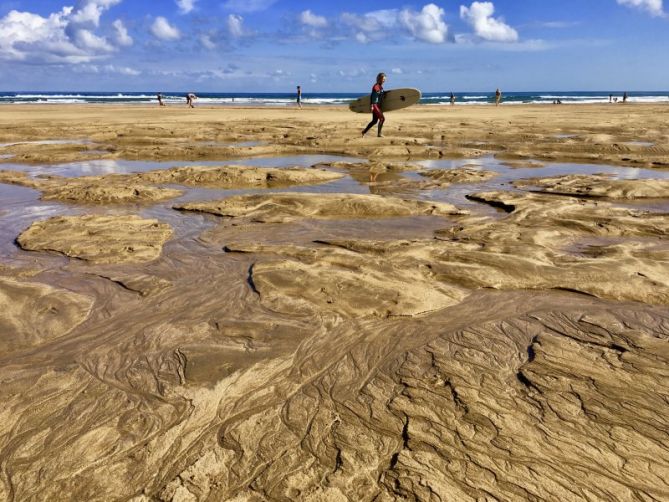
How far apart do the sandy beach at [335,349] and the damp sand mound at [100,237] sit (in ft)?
0.12

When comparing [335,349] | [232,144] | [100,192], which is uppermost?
[232,144]

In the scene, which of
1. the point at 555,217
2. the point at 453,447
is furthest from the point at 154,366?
the point at 555,217

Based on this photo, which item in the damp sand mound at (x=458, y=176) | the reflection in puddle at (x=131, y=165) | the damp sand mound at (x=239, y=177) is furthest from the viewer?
the reflection in puddle at (x=131, y=165)

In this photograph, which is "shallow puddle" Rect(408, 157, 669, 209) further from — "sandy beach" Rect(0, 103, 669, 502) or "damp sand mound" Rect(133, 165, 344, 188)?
"damp sand mound" Rect(133, 165, 344, 188)

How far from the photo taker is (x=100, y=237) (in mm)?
5672

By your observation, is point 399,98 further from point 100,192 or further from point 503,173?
point 100,192

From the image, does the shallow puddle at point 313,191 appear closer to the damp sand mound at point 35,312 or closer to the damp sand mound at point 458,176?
the damp sand mound at point 458,176

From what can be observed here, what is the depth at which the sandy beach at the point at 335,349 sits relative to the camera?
2.20 meters

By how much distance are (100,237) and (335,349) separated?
154 inches

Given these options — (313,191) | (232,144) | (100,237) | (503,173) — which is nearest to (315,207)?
(313,191)

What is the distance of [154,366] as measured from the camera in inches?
123

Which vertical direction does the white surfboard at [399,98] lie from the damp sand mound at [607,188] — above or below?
above

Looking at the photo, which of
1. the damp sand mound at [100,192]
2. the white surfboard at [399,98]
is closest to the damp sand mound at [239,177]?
the damp sand mound at [100,192]

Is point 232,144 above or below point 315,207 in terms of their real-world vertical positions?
above
